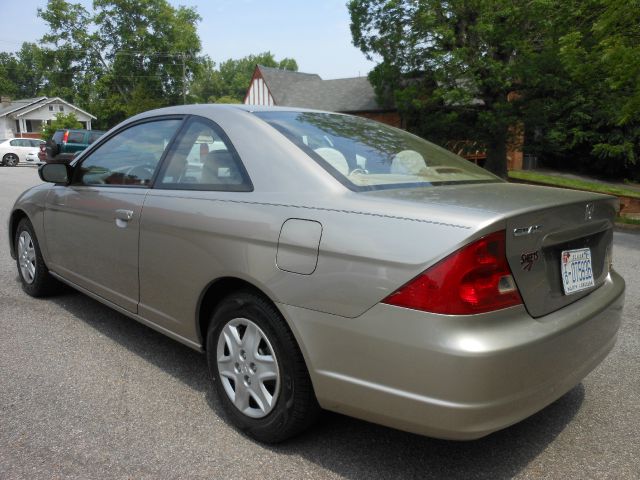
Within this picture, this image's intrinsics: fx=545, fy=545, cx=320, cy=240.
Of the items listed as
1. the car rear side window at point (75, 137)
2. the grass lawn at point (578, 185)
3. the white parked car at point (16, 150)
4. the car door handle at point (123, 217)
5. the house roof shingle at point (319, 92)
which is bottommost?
the grass lawn at point (578, 185)

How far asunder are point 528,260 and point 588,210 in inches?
22.4

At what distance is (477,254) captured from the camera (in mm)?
1959

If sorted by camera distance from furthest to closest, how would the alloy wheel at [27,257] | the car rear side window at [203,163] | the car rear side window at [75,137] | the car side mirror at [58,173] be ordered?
the car rear side window at [75,137] → the alloy wheel at [27,257] → the car side mirror at [58,173] → the car rear side window at [203,163]

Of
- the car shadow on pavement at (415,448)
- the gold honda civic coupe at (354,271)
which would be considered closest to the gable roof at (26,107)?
the gold honda civic coupe at (354,271)

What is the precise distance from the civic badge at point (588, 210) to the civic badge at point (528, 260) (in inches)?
18.7

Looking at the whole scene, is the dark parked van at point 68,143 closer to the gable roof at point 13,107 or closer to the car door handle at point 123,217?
the car door handle at point 123,217

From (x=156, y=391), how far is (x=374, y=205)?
178cm

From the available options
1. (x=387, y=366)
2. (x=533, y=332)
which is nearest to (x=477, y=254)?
(x=533, y=332)

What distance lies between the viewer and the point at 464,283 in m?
1.96

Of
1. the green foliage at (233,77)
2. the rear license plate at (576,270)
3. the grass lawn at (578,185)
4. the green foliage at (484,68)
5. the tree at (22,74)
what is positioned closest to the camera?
the rear license plate at (576,270)

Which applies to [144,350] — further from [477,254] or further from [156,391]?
[477,254]

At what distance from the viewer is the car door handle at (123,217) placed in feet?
10.8

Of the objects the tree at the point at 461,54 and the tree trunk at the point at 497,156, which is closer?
the tree at the point at 461,54

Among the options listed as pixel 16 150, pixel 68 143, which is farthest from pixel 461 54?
pixel 16 150
